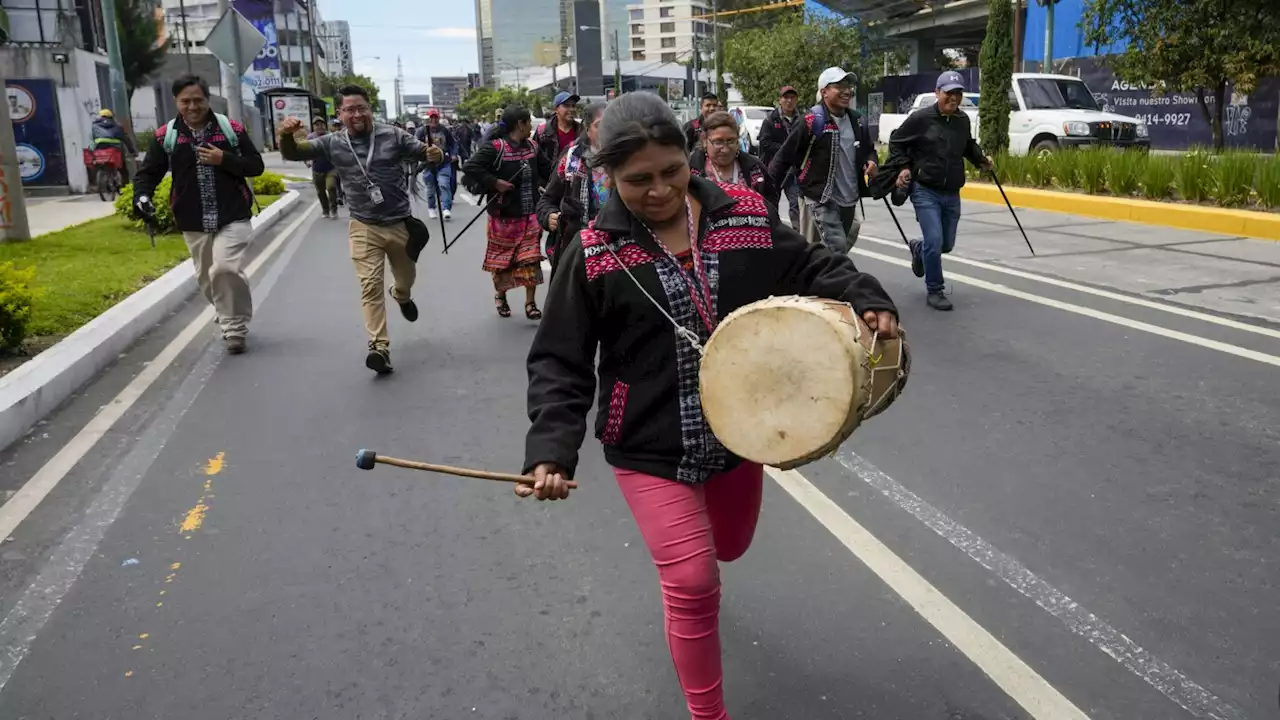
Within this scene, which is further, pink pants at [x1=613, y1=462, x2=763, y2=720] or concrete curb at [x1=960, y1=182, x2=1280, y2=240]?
concrete curb at [x1=960, y1=182, x2=1280, y2=240]

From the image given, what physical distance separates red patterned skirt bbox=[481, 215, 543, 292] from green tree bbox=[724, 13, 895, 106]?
36199 millimetres

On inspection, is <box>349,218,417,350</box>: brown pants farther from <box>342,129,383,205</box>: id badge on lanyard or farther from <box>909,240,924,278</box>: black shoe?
<box>909,240,924,278</box>: black shoe

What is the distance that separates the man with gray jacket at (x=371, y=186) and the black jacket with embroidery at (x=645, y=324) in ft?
14.9

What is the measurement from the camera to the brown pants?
23.3 ft

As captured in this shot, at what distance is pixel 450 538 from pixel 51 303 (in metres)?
6.40

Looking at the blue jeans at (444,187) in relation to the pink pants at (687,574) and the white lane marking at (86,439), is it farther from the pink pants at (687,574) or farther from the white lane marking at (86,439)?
the pink pants at (687,574)

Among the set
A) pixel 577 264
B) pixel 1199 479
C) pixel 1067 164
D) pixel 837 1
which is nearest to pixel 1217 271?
pixel 1199 479

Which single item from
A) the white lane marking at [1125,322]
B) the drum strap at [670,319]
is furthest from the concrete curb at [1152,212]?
the drum strap at [670,319]

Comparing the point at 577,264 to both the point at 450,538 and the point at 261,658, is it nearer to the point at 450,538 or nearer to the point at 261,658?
the point at 261,658

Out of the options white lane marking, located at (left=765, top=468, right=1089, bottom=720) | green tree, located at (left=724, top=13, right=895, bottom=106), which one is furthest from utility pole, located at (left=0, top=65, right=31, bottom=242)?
green tree, located at (left=724, top=13, right=895, bottom=106)

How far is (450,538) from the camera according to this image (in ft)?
14.0

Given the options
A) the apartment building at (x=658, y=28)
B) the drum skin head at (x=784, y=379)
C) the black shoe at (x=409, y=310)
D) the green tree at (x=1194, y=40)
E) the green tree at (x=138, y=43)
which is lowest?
the black shoe at (x=409, y=310)

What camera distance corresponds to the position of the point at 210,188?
7.64m

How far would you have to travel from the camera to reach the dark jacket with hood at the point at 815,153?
8.28 m
